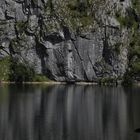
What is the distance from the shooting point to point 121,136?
8481 cm

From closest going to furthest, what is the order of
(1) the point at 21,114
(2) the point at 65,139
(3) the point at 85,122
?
(2) the point at 65,139
(3) the point at 85,122
(1) the point at 21,114

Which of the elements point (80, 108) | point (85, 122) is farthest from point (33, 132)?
point (80, 108)

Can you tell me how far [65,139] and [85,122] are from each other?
21.0 meters

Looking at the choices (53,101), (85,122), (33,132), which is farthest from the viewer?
(53,101)

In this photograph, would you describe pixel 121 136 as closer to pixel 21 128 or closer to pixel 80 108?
pixel 21 128

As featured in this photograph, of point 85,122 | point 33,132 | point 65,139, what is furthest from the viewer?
point 85,122

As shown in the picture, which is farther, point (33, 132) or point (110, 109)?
point (110, 109)

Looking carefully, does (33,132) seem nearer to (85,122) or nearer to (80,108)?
(85,122)

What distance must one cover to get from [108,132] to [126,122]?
47.5 feet

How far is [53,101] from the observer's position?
5802 inches

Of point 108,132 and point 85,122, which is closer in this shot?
point 108,132

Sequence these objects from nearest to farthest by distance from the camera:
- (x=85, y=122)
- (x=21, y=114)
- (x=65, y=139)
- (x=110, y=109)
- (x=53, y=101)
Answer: (x=65, y=139) → (x=85, y=122) → (x=21, y=114) → (x=110, y=109) → (x=53, y=101)

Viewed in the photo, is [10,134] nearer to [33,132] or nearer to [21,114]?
[33,132]

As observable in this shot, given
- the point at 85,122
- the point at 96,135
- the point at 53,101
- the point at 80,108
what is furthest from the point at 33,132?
the point at 53,101
